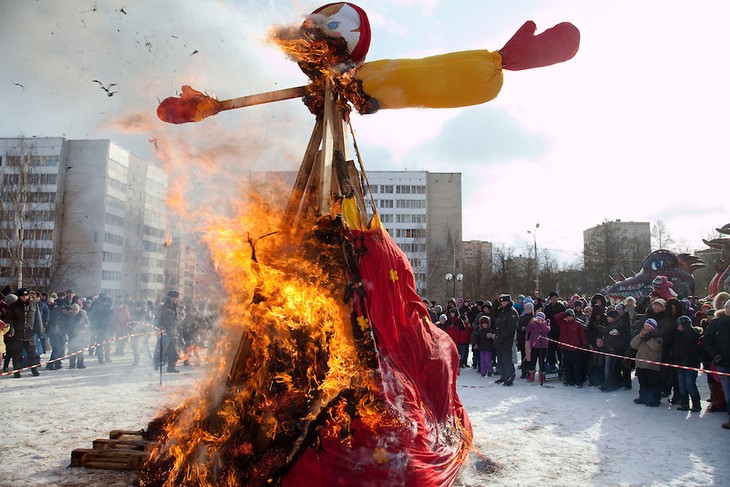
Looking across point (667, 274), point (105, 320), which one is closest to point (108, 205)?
point (105, 320)

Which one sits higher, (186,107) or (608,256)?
(608,256)

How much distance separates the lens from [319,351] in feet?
12.1

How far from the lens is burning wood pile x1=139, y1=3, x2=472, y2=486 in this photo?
3436mm

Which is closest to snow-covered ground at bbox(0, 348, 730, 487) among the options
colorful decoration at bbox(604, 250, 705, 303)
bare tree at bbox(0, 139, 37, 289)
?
colorful decoration at bbox(604, 250, 705, 303)

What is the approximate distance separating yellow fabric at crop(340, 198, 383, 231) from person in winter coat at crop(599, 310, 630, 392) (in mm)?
7402

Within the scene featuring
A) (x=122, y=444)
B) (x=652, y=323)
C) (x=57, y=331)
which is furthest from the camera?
(x=57, y=331)

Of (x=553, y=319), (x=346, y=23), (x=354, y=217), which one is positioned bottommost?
(x=553, y=319)

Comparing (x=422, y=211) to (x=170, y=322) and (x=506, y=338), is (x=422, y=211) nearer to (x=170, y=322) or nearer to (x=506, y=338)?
(x=506, y=338)

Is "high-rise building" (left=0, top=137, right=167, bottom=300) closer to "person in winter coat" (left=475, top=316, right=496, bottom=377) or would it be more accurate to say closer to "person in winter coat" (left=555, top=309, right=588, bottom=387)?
"person in winter coat" (left=475, top=316, right=496, bottom=377)

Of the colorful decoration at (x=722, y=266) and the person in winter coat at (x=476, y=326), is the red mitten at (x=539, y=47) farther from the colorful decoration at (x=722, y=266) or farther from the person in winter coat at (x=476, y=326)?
the colorful decoration at (x=722, y=266)

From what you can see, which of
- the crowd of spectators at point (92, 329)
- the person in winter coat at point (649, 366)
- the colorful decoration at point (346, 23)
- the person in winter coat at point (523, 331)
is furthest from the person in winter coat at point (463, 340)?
the colorful decoration at point (346, 23)

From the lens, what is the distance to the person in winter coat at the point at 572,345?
9.94 m

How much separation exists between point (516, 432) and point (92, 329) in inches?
466

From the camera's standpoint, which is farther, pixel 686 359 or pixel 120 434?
pixel 686 359
